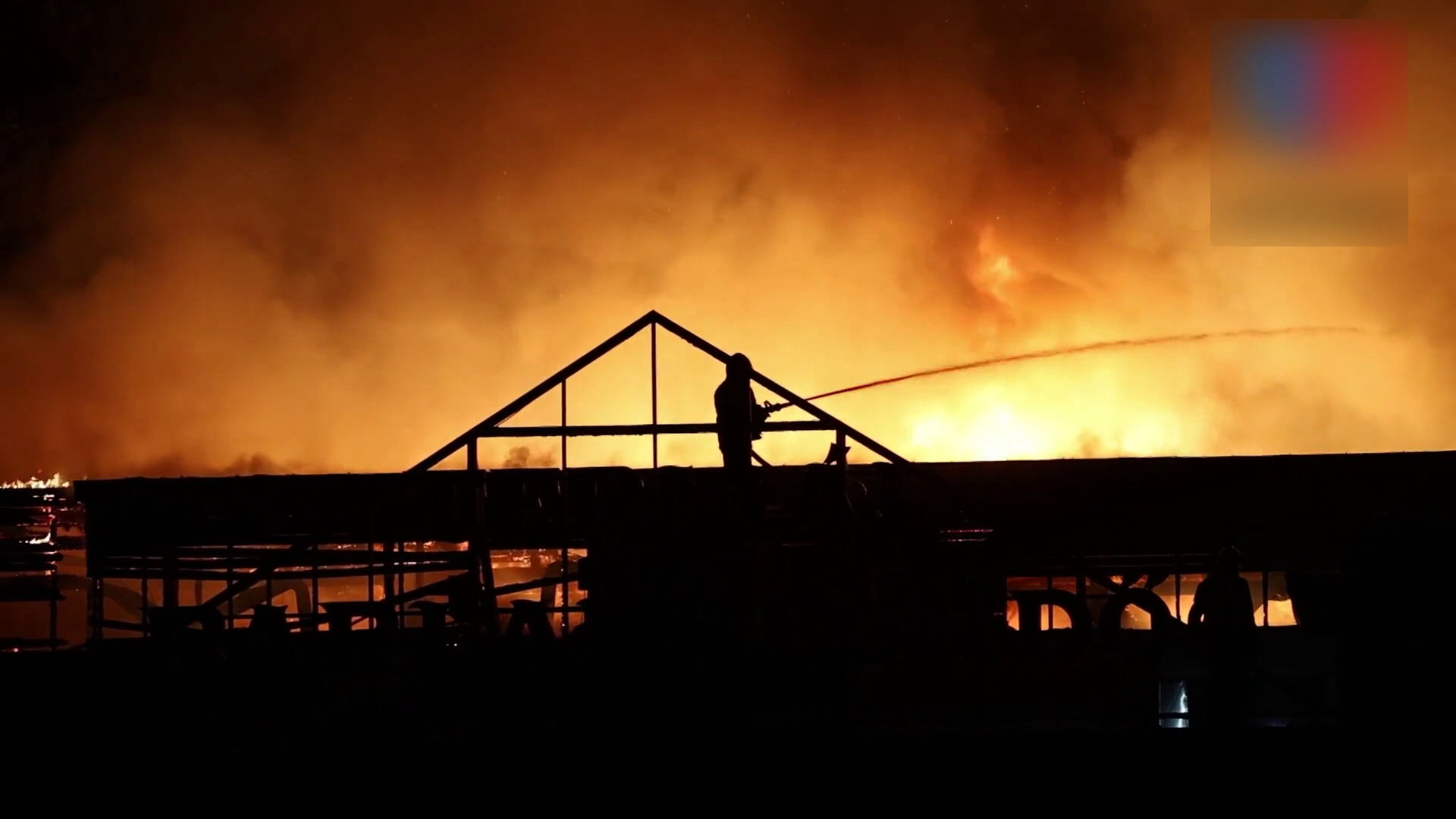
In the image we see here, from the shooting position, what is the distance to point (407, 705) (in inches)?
424

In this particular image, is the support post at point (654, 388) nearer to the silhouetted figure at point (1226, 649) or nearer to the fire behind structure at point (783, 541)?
the fire behind structure at point (783, 541)

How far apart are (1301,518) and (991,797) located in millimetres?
11274

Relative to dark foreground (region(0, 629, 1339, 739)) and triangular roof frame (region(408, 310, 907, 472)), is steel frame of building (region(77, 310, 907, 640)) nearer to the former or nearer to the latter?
triangular roof frame (region(408, 310, 907, 472))

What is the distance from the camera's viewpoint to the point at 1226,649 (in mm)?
9516

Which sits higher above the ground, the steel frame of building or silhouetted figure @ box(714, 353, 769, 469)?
silhouetted figure @ box(714, 353, 769, 469)

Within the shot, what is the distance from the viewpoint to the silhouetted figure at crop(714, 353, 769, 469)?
1170 centimetres

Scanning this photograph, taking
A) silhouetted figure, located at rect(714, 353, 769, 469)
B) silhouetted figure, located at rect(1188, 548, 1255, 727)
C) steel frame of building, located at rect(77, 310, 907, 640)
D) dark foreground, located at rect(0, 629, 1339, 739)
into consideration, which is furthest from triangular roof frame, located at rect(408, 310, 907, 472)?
silhouetted figure, located at rect(1188, 548, 1255, 727)

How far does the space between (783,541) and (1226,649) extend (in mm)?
4314

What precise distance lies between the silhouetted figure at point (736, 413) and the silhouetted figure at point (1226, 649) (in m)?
4.43

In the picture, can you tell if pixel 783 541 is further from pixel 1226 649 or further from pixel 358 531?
pixel 358 531

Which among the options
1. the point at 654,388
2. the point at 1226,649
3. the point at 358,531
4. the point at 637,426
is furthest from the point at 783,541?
the point at 358,531

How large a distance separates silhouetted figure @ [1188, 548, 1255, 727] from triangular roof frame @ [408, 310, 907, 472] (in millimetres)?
3323

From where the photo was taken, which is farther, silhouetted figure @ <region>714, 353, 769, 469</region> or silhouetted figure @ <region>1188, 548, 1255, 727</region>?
silhouetted figure @ <region>714, 353, 769, 469</region>

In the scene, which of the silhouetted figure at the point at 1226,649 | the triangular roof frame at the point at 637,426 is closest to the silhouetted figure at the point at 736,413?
the triangular roof frame at the point at 637,426
